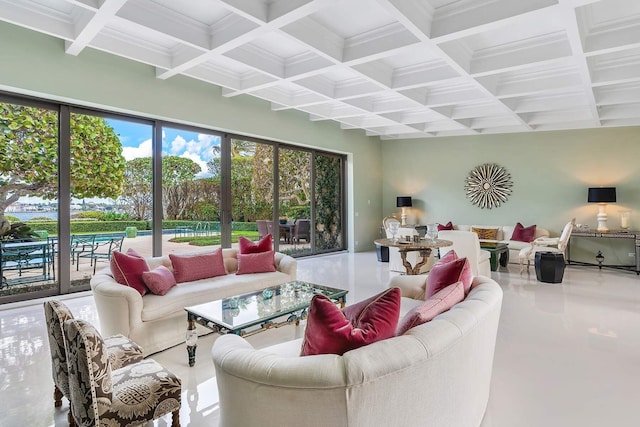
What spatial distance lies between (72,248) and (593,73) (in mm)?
7207

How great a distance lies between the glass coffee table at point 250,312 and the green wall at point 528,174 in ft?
21.2

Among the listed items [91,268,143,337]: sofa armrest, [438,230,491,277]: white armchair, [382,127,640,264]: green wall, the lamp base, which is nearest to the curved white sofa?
[91,268,143,337]: sofa armrest

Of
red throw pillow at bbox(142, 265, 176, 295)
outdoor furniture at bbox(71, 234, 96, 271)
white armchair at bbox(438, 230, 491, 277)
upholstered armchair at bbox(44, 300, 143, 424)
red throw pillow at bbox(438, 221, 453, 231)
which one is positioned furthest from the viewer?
red throw pillow at bbox(438, 221, 453, 231)

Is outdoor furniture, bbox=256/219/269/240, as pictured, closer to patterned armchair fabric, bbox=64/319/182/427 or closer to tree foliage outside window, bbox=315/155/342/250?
tree foliage outside window, bbox=315/155/342/250

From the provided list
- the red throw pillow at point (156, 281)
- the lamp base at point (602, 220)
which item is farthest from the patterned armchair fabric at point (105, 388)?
the lamp base at point (602, 220)

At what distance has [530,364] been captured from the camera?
2.71 metres

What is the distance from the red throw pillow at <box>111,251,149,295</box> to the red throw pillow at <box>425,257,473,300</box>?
2.45 m

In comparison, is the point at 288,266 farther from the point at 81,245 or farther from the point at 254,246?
the point at 81,245

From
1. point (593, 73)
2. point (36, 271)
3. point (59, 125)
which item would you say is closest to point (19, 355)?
point (36, 271)

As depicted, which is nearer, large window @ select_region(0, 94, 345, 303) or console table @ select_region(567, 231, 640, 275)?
large window @ select_region(0, 94, 345, 303)

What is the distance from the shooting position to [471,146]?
8539 mm

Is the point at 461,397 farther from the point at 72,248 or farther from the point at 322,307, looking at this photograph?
the point at 72,248

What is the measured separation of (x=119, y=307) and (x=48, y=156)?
2.93 metres

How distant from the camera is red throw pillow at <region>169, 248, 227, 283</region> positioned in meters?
3.62
